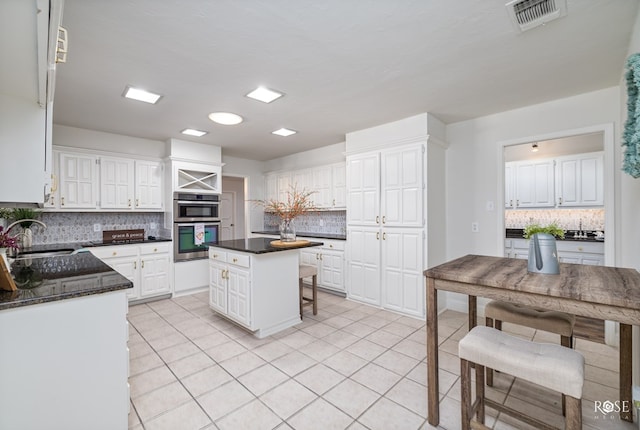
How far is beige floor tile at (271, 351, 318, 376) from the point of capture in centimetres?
236

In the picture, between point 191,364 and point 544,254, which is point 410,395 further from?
point 191,364

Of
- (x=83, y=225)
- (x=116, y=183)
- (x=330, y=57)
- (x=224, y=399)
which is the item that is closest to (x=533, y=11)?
(x=330, y=57)

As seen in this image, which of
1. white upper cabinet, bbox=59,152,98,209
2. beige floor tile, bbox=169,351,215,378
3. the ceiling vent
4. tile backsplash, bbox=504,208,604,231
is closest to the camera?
the ceiling vent

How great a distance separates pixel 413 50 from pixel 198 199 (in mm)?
3880

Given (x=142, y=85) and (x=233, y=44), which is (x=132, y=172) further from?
(x=233, y=44)

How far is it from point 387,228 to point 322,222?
6.41 ft

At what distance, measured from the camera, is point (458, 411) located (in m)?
1.86

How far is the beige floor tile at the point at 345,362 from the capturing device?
2357mm

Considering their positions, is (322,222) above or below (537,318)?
above

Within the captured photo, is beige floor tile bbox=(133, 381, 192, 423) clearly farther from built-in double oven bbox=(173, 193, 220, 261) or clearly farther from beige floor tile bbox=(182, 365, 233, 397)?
built-in double oven bbox=(173, 193, 220, 261)

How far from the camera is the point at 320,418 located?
71.2 inches

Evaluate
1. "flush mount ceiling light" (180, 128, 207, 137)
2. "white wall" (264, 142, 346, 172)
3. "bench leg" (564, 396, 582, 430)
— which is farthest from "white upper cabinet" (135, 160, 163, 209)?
"bench leg" (564, 396, 582, 430)

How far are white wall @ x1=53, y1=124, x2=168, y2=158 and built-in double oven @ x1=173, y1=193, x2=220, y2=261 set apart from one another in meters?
0.87

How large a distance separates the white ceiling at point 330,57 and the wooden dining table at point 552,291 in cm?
158
